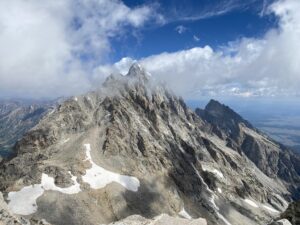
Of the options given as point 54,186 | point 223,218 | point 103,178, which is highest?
point 103,178

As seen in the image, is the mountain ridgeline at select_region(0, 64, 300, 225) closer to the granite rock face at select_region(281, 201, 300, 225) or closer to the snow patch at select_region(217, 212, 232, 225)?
the snow patch at select_region(217, 212, 232, 225)

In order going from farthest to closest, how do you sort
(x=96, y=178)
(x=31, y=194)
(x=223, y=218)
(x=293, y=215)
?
1. (x=223, y=218)
2. (x=96, y=178)
3. (x=31, y=194)
4. (x=293, y=215)

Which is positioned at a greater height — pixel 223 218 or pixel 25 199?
pixel 25 199

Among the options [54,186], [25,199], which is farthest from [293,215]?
[54,186]

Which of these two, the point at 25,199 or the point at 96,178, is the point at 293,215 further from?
the point at 96,178

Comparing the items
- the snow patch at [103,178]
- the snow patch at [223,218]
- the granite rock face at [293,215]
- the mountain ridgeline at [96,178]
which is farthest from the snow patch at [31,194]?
the granite rock face at [293,215]

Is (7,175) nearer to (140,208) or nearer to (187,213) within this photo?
(140,208)
